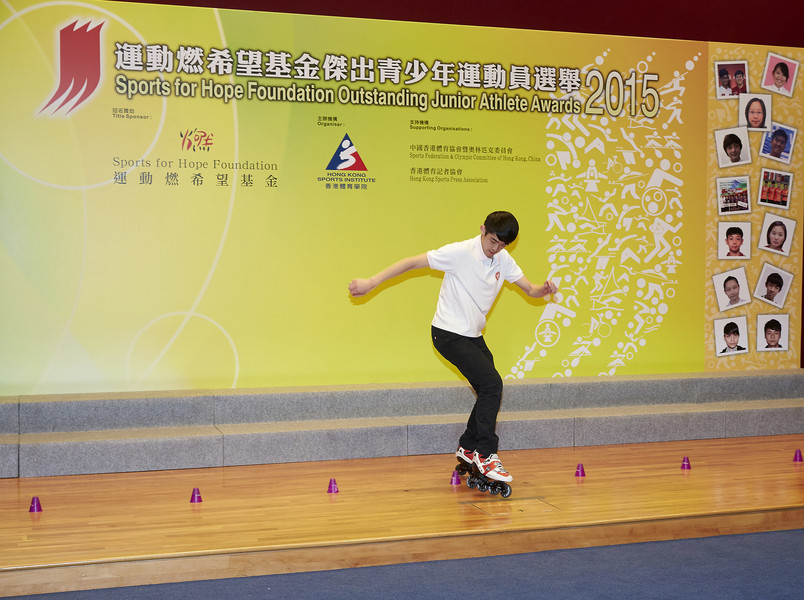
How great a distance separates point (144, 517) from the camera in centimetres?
436

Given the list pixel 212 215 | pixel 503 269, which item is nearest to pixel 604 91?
pixel 503 269

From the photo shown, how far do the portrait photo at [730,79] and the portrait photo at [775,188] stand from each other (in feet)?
2.30

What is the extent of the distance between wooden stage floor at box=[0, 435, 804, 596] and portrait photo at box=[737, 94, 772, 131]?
296 centimetres

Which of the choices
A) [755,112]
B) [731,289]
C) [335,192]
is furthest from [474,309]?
[755,112]

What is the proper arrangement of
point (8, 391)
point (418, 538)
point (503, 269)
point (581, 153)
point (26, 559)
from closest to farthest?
point (26, 559) → point (418, 538) → point (503, 269) → point (8, 391) → point (581, 153)

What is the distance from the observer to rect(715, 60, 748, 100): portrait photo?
7281mm

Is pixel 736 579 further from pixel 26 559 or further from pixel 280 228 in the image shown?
pixel 280 228

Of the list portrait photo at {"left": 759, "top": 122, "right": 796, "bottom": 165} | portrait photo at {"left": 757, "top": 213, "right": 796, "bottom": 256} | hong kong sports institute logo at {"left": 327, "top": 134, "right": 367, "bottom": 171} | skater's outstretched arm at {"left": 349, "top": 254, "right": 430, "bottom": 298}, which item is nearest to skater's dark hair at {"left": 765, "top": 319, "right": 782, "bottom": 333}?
portrait photo at {"left": 757, "top": 213, "right": 796, "bottom": 256}

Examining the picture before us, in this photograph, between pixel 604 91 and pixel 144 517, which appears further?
pixel 604 91

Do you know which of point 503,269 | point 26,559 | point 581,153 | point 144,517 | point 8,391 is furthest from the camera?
point 581,153

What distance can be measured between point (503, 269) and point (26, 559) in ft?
9.23

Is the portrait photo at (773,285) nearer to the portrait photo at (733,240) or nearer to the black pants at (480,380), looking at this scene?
the portrait photo at (733,240)

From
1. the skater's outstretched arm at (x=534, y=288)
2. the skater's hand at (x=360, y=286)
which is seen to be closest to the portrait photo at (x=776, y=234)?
the skater's outstretched arm at (x=534, y=288)

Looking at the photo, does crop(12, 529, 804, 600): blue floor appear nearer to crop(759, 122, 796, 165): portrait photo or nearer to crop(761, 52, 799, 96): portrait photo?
crop(759, 122, 796, 165): portrait photo
